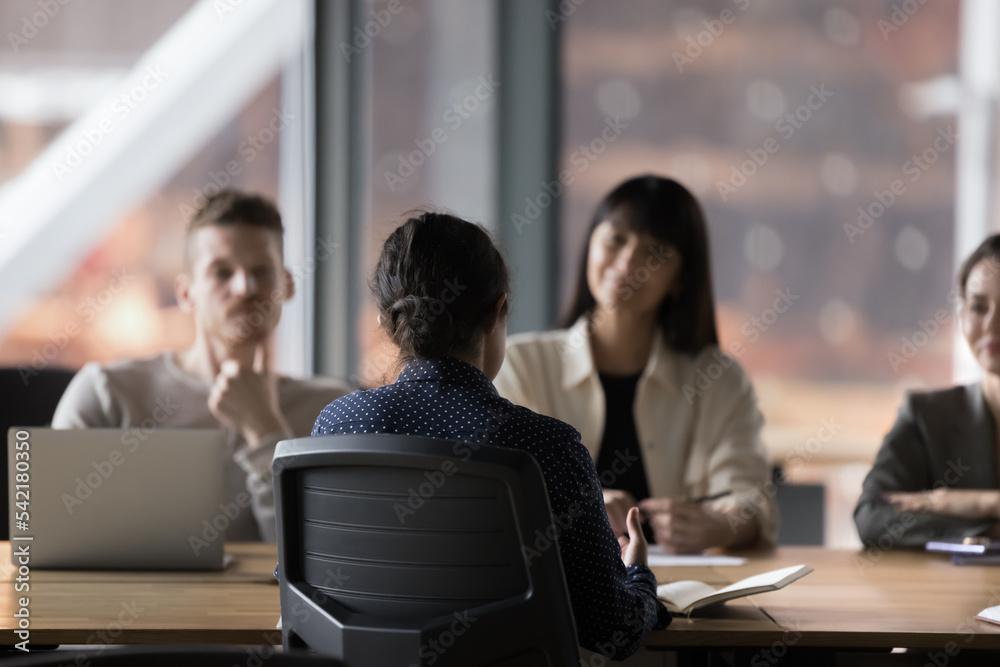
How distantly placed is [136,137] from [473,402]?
2.57 m

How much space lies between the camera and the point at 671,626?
1374 millimetres

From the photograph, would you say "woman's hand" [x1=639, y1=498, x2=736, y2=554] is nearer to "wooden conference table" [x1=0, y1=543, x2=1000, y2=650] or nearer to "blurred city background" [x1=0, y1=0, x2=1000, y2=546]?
"wooden conference table" [x1=0, y1=543, x2=1000, y2=650]

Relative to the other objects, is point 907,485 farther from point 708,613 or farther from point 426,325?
point 426,325

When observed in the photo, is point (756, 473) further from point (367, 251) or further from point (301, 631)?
point (367, 251)

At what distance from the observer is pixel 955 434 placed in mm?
2250

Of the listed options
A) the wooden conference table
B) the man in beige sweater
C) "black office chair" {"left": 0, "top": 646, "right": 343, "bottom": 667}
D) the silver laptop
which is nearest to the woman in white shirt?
the wooden conference table

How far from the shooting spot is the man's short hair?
2.26 metres

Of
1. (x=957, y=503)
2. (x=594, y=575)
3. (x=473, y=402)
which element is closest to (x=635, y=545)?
(x=594, y=575)

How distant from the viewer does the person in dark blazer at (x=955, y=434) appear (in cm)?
215

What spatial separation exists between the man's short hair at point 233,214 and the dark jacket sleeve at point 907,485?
1.50 meters

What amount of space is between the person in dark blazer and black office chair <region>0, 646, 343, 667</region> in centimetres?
165

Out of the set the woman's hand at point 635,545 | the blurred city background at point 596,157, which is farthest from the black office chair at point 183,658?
the blurred city background at point 596,157

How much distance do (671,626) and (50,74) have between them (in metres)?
2.95

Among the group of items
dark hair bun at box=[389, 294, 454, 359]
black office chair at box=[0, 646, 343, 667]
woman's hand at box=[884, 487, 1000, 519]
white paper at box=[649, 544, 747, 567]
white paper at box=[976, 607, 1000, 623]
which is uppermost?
dark hair bun at box=[389, 294, 454, 359]
